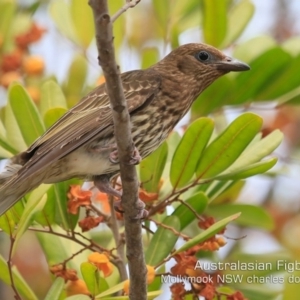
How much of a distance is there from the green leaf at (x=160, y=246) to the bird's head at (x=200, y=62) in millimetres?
1098

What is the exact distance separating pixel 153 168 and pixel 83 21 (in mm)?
1217

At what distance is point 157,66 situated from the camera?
470 cm

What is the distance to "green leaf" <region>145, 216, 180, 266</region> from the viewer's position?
3.78m

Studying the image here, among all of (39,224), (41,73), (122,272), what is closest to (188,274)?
(122,272)

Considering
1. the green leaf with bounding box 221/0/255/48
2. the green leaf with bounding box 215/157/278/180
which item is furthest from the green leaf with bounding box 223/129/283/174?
the green leaf with bounding box 221/0/255/48

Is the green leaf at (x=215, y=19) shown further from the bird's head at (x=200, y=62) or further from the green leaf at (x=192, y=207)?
the green leaf at (x=192, y=207)

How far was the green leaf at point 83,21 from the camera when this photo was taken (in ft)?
15.9

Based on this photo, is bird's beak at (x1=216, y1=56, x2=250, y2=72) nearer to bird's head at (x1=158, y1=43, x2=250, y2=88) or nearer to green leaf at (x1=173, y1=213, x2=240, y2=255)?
bird's head at (x1=158, y1=43, x2=250, y2=88)

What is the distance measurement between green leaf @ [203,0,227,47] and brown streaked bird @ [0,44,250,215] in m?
0.09

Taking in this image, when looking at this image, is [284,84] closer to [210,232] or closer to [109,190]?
[109,190]

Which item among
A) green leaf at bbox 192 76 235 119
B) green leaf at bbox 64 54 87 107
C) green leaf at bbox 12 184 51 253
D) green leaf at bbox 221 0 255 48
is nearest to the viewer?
green leaf at bbox 12 184 51 253

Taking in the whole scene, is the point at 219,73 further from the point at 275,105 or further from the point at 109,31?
the point at 109,31

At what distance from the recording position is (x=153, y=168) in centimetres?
406

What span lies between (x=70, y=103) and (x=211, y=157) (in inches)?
49.9
